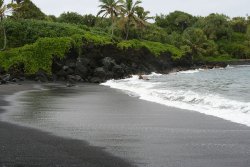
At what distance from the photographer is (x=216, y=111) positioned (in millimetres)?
14109

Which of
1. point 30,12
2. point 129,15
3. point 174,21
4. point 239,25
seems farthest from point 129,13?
point 239,25

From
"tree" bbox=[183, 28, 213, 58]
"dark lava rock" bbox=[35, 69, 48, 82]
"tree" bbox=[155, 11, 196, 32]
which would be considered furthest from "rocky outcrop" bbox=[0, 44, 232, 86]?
"tree" bbox=[155, 11, 196, 32]

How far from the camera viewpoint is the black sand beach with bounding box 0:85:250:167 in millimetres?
7391

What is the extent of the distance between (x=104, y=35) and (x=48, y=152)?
46126 mm

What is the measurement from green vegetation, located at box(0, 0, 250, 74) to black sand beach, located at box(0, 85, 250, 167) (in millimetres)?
30663

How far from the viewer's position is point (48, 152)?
26.5ft

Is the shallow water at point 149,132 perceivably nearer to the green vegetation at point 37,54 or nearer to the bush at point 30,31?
the green vegetation at point 37,54

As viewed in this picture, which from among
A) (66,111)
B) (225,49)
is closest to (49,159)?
(66,111)

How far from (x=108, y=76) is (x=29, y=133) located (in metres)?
31.5

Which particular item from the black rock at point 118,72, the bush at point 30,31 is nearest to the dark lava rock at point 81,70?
the black rock at point 118,72

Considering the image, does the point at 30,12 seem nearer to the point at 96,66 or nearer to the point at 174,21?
the point at 96,66

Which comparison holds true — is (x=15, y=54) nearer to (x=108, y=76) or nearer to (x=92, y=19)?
(x=108, y=76)

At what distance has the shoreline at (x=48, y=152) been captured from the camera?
23.9 ft

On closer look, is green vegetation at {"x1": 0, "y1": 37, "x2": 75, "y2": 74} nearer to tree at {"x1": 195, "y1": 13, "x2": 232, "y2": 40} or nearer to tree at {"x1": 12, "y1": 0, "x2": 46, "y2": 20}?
tree at {"x1": 12, "y1": 0, "x2": 46, "y2": 20}
